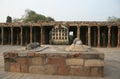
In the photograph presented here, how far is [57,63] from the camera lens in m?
5.71

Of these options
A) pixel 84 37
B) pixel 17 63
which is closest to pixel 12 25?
pixel 84 37

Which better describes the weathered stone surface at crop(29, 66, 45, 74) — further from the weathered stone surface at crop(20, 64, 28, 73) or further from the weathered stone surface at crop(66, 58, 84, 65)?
the weathered stone surface at crop(66, 58, 84, 65)

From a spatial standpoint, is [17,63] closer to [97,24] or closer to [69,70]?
[69,70]

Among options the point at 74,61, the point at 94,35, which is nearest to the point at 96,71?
the point at 74,61

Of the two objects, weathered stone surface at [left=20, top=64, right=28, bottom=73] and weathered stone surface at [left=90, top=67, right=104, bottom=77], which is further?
weathered stone surface at [left=20, top=64, right=28, bottom=73]

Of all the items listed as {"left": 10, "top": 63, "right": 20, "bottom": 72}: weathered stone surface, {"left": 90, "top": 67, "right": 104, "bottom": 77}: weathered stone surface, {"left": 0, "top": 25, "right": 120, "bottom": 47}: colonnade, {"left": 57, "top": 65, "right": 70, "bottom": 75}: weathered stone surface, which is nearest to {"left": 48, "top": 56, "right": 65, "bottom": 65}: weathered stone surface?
{"left": 57, "top": 65, "right": 70, "bottom": 75}: weathered stone surface

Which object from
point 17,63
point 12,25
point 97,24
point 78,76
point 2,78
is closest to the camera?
point 2,78

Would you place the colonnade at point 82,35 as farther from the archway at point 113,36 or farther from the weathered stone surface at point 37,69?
the weathered stone surface at point 37,69

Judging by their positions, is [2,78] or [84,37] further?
[84,37]

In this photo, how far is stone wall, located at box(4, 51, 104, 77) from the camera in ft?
18.3

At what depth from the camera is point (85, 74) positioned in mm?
5629

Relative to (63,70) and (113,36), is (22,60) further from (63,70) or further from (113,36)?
(113,36)

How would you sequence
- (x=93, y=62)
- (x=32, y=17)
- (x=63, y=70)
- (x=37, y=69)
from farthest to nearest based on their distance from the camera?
1. (x=32, y=17)
2. (x=37, y=69)
3. (x=63, y=70)
4. (x=93, y=62)

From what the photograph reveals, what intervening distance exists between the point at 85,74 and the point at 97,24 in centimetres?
1546
